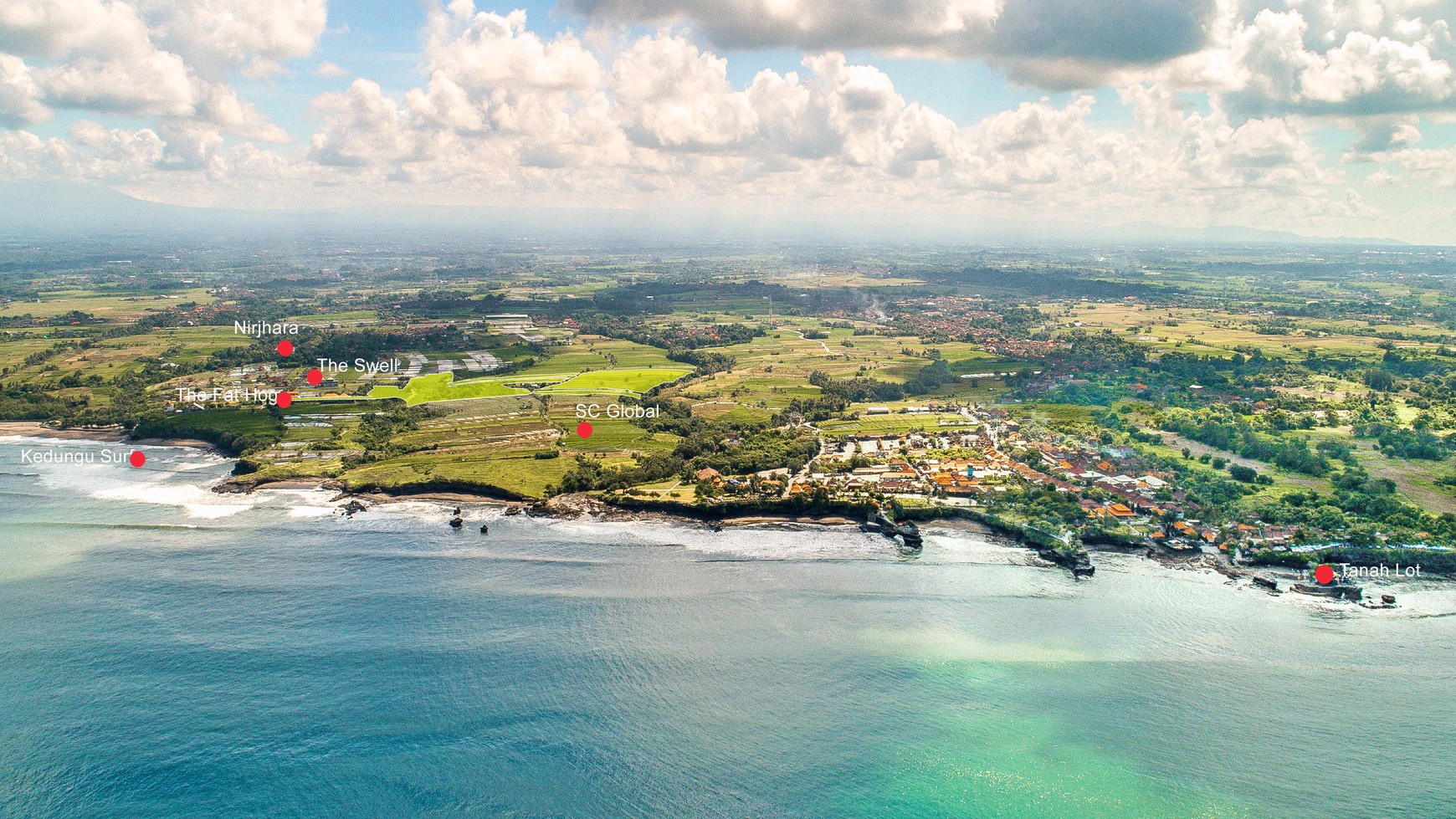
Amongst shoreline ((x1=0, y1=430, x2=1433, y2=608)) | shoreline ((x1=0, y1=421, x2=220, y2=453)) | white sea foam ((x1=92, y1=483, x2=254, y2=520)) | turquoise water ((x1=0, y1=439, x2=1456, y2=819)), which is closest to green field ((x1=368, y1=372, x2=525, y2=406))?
shoreline ((x1=0, y1=421, x2=220, y2=453))

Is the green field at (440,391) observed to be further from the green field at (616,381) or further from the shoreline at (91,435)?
the shoreline at (91,435)

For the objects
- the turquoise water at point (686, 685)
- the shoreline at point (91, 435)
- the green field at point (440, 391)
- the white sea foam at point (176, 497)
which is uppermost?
the green field at point (440, 391)

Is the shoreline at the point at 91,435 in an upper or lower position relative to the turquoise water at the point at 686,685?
upper

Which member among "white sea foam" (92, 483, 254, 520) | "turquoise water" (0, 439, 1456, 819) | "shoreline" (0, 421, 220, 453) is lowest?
"turquoise water" (0, 439, 1456, 819)

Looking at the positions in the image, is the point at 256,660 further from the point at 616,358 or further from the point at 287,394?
the point at 616,358

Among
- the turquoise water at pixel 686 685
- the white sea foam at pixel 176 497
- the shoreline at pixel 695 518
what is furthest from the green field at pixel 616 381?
the turquoise water at pixel 686 685

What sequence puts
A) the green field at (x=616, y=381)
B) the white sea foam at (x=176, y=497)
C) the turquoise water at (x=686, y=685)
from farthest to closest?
the green field at (x=616, y=381)
the white sea foam at (x=176, y=497)
the turquoise water at (x=686, y=685)

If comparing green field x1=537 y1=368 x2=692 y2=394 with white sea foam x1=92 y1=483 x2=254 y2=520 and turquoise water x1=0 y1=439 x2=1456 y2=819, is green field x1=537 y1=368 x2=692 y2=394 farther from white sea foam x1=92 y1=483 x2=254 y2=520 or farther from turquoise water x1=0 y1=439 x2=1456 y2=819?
turquoise water x1=0 y1=439 x2=1456 y2=819

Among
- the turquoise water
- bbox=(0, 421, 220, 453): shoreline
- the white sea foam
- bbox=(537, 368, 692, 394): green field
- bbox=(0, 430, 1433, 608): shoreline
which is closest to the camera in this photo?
the turquoise water

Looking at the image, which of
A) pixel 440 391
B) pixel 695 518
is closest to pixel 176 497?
pixel 440 391
